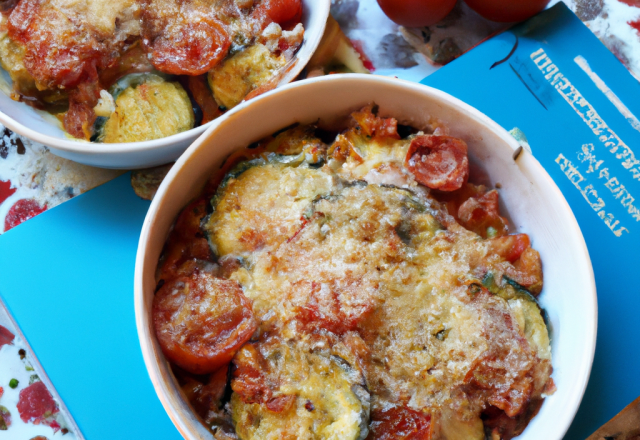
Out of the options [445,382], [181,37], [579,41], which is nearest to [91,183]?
[181,37]

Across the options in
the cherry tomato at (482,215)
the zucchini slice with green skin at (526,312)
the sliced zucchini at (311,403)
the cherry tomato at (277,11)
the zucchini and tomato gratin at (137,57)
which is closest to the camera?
the sliced zucchini at (311,403)

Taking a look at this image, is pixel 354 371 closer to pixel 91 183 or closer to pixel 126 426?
pixel 126 426

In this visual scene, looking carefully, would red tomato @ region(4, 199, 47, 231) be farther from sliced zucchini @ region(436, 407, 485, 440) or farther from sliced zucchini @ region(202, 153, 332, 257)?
sliced zucchini @ region(436, 407, 485, 440)

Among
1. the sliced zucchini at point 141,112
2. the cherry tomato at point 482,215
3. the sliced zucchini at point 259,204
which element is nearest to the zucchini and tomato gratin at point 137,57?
the sliced zucchini at point 141,112

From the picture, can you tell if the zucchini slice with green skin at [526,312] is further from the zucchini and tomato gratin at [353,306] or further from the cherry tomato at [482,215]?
the cherry tomato at [482,215]

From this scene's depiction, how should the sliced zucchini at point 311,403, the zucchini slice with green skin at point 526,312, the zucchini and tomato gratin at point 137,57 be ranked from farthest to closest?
the zucchini and tomato gratin at point 137,57 → the zucchini slice with green skin at point 526,312 → the sliced zucchini at point 311,403

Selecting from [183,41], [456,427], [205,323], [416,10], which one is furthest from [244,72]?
[456,427]

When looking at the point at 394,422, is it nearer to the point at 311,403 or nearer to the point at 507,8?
the point at 311,403
